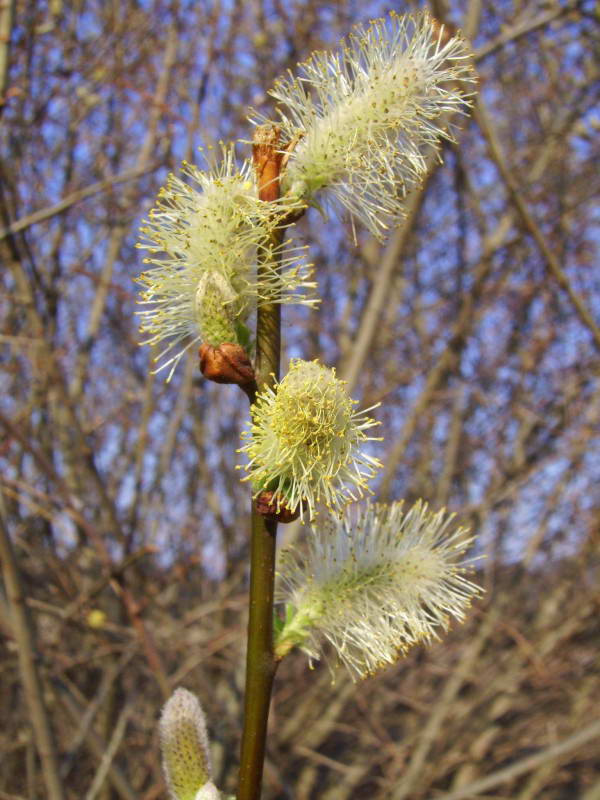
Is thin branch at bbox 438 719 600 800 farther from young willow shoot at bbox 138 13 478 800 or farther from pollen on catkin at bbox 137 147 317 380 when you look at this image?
pollen on catkin at bbox 137 147 317 380

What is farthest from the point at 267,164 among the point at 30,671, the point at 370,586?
the point at 30,671

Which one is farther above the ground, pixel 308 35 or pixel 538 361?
pixel 308 35

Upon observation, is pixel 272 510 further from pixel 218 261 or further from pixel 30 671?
pixel 30 671

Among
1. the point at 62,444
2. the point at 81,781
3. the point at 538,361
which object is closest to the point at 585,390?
the point at 538,361

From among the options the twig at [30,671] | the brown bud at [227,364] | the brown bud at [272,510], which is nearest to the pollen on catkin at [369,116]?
the brown bud at [227,364]

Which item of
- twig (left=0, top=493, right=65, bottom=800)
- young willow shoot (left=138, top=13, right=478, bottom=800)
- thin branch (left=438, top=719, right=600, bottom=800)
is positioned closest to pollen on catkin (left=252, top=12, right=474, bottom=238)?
young willow shoot (left=138, top=13, right=478, bottom=800)

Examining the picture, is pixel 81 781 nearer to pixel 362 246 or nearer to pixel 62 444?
pixel 62 444

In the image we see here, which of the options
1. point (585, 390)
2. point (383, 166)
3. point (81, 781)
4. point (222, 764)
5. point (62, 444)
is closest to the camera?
point (383, 166)

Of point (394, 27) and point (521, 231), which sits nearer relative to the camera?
point (394, 27)
